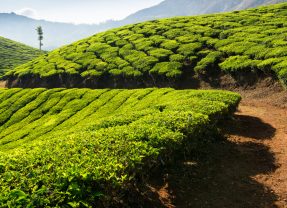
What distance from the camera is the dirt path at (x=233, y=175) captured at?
14.7m

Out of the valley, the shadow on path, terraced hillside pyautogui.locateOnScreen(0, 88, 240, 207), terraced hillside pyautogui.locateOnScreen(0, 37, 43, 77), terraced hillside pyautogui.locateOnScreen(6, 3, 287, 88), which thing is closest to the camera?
terraced hillside pyautogui.locateOnScreen(0, 88, 240, 207)

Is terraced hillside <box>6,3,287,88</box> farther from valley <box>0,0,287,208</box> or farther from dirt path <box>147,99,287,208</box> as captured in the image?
dirt path <box>147,99,287,208</box>

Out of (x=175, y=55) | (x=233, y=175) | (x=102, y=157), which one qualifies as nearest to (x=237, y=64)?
(x=175, y=55)

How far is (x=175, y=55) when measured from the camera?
5453 centimetres

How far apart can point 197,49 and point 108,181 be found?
46899 mm

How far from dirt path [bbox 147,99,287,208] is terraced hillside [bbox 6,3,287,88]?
1631cm

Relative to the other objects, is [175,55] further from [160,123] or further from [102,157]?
[102,157]

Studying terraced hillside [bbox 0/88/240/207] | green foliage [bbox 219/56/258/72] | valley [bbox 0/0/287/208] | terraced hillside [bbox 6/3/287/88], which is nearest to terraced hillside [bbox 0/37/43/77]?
terraced hillside [bbox 6/3/287/88]

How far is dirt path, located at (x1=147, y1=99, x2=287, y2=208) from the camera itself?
1472cm

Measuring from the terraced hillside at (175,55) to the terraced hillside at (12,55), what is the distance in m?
54.5

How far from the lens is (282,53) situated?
4134cm

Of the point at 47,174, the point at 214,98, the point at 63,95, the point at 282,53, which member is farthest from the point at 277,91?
the point at 47,174

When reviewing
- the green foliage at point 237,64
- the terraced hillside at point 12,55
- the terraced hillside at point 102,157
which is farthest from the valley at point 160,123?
the terraced hillside at point 12,55

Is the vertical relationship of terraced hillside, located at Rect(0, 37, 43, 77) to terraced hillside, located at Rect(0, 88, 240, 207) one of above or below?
below
